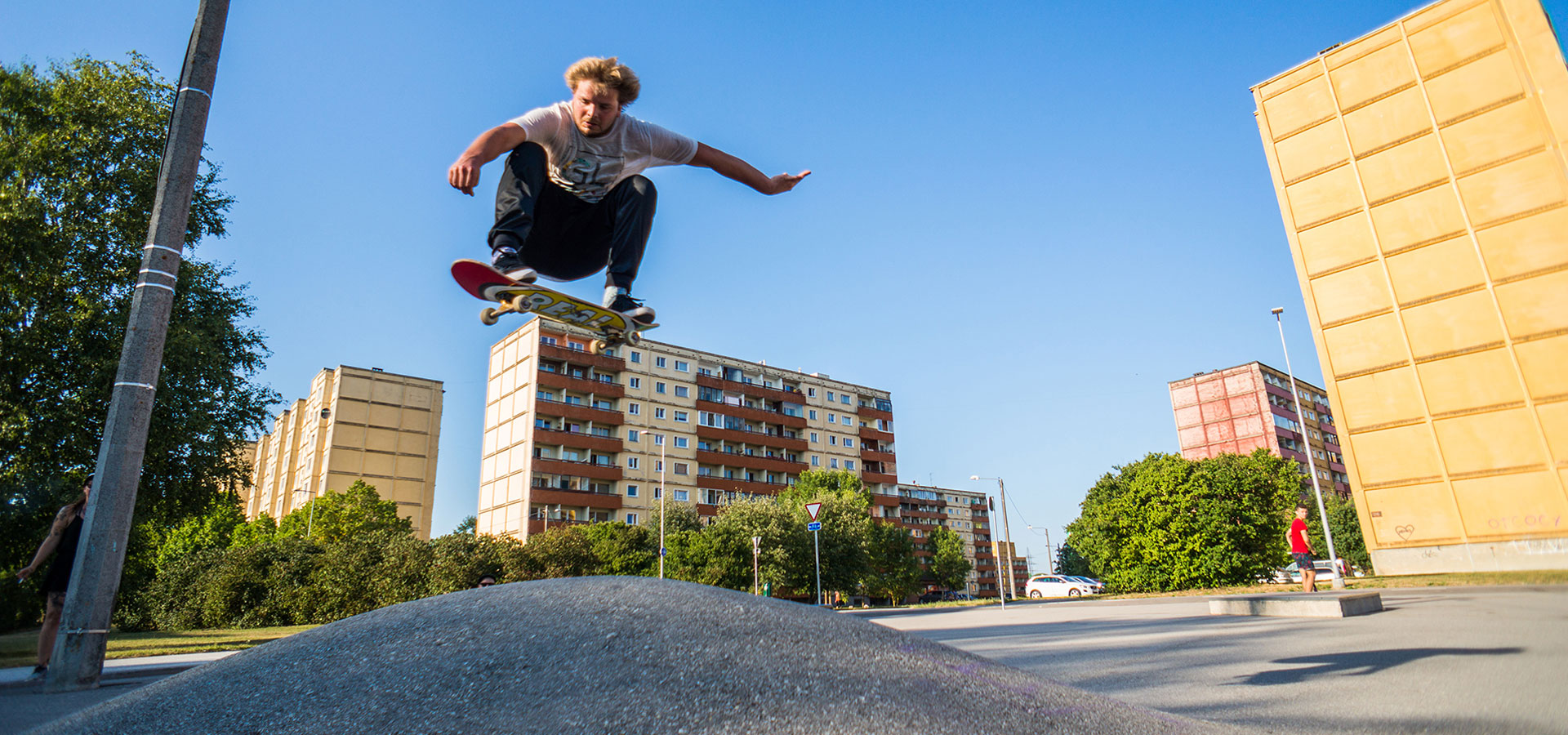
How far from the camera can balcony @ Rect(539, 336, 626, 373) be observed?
61438 millimetres

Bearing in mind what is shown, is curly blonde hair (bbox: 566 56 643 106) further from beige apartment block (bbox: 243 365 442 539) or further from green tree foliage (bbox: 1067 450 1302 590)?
beige apartment block (bbox: 243 365 442 539)

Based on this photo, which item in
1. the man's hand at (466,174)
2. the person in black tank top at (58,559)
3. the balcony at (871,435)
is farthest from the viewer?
the balcony at (871,435)

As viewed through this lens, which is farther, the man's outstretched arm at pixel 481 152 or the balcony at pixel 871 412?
the balcony at pixel 871 412

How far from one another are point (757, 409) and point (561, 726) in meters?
72.9

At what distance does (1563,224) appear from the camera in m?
1.70

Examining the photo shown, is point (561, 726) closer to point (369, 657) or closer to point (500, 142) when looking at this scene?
point (369, 657)

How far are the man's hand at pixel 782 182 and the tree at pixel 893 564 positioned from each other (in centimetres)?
5009

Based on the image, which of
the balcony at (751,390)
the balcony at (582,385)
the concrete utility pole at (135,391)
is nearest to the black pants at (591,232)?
the concrete utility pole at (135,391)

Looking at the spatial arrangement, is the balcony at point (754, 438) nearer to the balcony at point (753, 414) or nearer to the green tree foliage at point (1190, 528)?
the balcony at point (753, 414)

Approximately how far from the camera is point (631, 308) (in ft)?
18.6

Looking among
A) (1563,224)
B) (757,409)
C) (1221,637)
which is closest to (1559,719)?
(1563,224)

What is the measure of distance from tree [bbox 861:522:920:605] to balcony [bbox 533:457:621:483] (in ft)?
72.9

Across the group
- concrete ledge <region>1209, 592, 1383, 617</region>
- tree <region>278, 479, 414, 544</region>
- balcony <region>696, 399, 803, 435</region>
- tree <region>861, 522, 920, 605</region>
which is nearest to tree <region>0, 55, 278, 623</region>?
concrete ledge <region>1209, 592, 1383, 617</region>

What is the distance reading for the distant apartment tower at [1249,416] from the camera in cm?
8419
